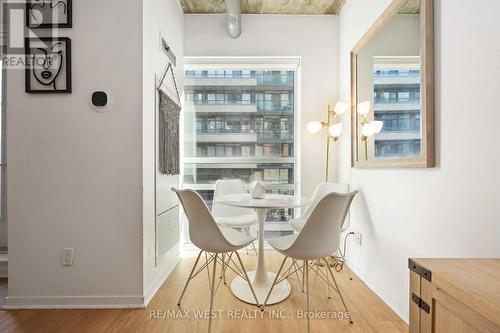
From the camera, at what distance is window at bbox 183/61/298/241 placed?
10.7 feet

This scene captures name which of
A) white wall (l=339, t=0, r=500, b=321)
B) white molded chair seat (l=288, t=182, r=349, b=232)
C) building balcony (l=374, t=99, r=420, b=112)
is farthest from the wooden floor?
building balcony (l=374, t=99, r=420, b=112)

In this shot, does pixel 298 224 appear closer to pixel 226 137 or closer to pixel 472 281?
pixel 226 137

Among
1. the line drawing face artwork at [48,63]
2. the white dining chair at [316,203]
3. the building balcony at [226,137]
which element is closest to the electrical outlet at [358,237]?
the white dining chair at [316,203]

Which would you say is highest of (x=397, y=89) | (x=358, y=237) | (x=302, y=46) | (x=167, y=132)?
(x=302, y=46)

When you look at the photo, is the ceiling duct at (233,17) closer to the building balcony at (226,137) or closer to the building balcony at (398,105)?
the building balcony at (226,137)

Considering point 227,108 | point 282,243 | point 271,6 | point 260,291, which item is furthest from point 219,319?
point 271,6

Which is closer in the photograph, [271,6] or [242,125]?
[271,6]

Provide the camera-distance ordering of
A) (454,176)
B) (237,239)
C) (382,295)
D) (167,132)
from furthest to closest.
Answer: (167,132), (382,295), (237,239), (454,176)

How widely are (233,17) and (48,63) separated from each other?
1.94 meters

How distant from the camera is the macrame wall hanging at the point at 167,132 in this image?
224cm

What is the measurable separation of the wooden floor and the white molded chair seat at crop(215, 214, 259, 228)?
2.05 feet

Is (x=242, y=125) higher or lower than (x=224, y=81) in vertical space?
lower

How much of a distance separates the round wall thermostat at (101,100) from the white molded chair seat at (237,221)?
1.47 meters

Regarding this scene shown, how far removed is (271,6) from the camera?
9.59 feet
